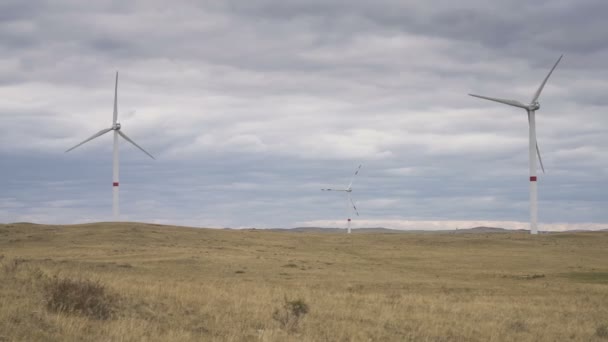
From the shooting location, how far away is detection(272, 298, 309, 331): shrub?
22.1 m

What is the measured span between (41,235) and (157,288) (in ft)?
185

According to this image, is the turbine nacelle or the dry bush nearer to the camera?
the dry bush

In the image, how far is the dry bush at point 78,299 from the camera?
19909mm

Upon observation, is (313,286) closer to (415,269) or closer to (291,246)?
(415,269)

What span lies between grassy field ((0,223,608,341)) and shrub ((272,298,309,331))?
0.05 meters

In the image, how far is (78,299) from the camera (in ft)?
66.7

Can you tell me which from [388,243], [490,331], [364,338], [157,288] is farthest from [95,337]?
[388,243]

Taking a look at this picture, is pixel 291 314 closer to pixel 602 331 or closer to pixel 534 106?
pixel 602 331

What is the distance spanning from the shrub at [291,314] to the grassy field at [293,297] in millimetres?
48

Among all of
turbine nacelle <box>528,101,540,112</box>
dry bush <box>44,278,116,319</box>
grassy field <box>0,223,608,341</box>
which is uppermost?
turbine nacelle <box>528,101,540,112</box>

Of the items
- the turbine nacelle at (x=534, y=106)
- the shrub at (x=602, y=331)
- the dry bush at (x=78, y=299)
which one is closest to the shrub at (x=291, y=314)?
the dry bush at (x=78, y=299)

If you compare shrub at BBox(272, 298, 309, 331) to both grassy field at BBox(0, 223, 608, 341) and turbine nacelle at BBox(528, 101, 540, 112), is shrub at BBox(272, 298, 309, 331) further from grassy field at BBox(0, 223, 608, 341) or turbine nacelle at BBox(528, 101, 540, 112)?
turbine nacelle at BBox(528, 101, 540, 112)

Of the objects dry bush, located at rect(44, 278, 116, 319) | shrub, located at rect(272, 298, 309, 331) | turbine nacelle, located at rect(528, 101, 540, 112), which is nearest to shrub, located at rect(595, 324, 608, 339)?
shrub, located at rect(272, 298, 309, 331)

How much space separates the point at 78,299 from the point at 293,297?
11743mm
